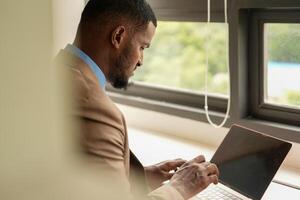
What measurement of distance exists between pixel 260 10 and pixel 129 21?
0.81 m

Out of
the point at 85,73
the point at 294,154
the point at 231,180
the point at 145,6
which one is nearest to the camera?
the point at 85,73

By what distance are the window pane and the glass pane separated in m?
0.20

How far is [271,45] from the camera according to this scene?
185 centimetres

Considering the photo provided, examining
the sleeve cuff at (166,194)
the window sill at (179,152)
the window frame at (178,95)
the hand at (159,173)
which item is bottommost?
the window sill at (179,152)

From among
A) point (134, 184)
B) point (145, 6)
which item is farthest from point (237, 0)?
point (134, 184)

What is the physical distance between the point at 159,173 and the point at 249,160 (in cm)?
28

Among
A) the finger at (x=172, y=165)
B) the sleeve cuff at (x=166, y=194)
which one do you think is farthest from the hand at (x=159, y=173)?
the sleeve cuff at (x=166, y=194)

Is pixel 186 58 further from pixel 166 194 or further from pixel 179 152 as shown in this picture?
pixel 166 194

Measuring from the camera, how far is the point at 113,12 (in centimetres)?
117

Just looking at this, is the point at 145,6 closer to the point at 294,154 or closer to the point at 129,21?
the point at 129,21

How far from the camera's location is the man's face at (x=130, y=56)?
3.96 feet

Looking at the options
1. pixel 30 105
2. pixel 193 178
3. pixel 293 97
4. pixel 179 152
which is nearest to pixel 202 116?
pixel 179 152

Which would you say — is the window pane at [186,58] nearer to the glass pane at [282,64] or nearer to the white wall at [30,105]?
the glass pane at [282,64]

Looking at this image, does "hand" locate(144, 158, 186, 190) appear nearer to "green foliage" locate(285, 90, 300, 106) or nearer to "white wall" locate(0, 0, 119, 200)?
"green foliage" locate(285, 90, 300, 106)
